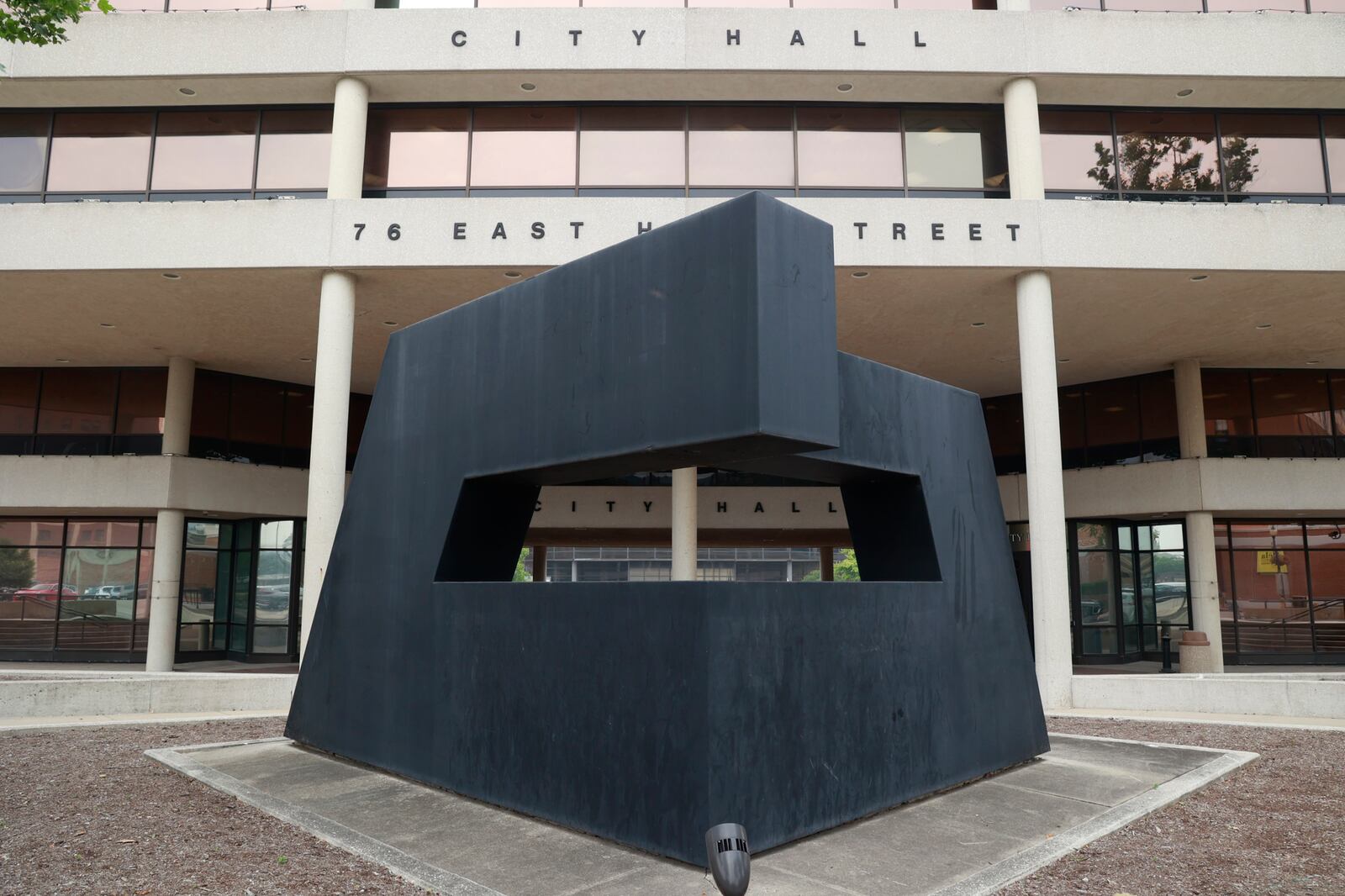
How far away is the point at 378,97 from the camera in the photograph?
17.5m

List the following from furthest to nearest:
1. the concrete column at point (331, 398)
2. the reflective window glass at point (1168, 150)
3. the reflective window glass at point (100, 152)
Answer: the reflective window glass at point (100, 152) < the reflective window glass at point (1168, 150) < the concrete column at point (331, 398)

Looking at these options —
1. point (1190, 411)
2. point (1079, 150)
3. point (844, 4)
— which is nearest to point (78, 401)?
point (844, 4)

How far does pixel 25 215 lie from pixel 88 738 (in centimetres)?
1000

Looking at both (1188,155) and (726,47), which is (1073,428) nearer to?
(1188,155)

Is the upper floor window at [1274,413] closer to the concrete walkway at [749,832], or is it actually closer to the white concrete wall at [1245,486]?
the white concrete wall at [1245,486]

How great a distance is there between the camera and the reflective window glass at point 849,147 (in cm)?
1761

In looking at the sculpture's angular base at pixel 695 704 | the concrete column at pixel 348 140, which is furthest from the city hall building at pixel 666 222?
the sculpture's angular base at pixel 695 704

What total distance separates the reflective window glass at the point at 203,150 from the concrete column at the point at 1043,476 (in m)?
15.5

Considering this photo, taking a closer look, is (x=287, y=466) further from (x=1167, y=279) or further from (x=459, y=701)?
(x=1167, y=279)

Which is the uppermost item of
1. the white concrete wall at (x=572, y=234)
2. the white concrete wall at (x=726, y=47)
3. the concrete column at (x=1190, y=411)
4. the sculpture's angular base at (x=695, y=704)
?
the white concrete wall at (x=726, y=47)

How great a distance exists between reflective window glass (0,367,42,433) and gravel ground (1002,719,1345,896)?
82.1ft

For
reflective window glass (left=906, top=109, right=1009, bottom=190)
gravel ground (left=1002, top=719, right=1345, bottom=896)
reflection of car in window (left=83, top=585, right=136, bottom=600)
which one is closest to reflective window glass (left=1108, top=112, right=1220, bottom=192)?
reflective window glass (left=906, top=109, right=1009, bottom=190)

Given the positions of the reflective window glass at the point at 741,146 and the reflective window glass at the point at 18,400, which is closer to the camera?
the reflective window glass at the point at 741,146

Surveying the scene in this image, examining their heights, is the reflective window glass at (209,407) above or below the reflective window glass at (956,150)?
below
